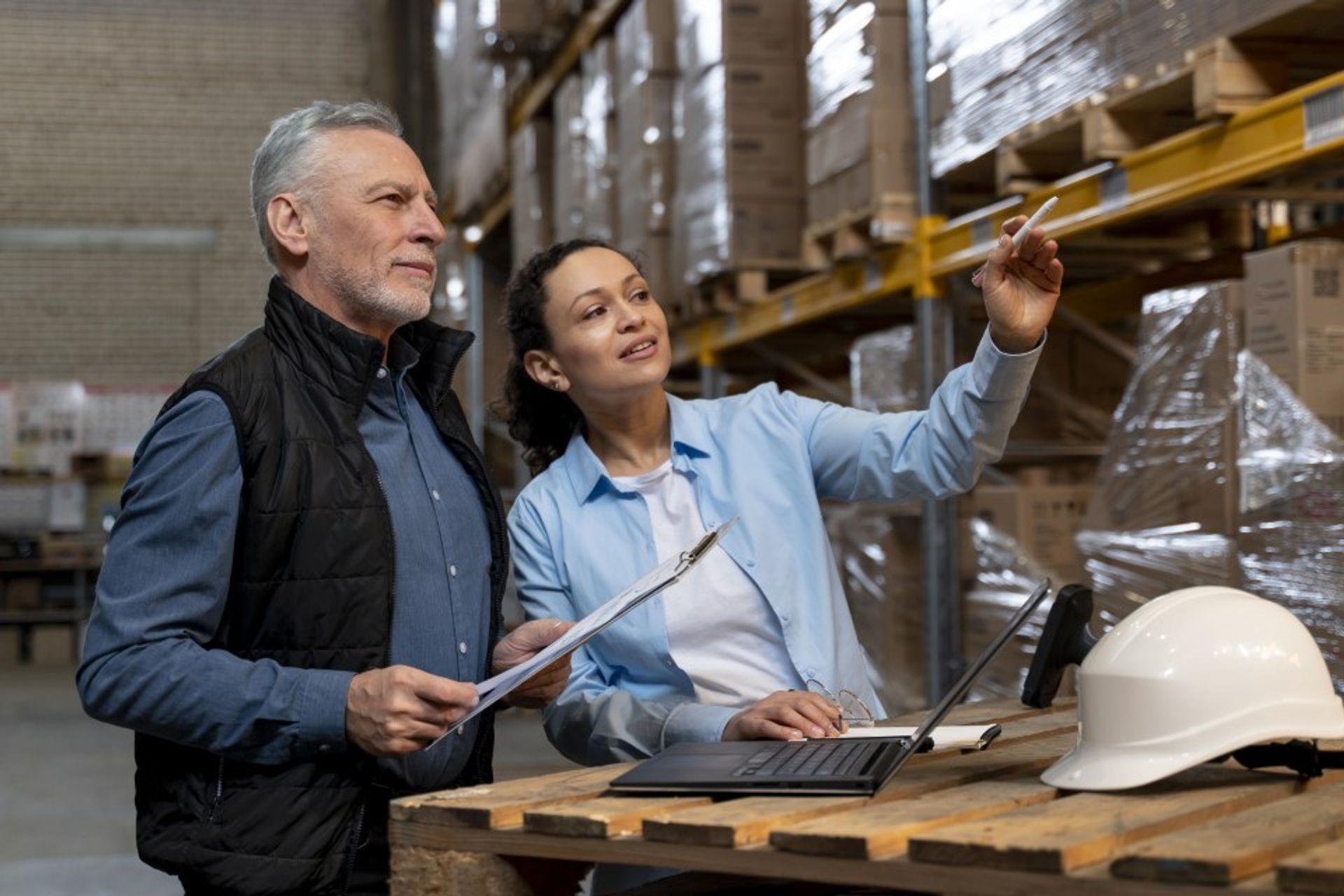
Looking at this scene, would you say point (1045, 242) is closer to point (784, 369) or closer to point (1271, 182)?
point (1271, 182)

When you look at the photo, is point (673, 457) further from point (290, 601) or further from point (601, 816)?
point (601, 816)

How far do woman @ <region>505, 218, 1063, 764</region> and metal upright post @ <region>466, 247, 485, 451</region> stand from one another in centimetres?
997

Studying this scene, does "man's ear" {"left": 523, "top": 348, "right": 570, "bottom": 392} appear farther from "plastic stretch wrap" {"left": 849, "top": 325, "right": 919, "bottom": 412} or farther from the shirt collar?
"plastic stretch wrap" {"left": 849, "top": 325, "right": 919, "bottom": 412}

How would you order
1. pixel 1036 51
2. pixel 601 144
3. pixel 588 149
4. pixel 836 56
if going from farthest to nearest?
pixel 588 149 → pixel 601 144 → pixel 836 56 → pixel 1036 51

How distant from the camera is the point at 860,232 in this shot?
525 centimetres

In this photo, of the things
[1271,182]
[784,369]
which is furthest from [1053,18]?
[784,369]

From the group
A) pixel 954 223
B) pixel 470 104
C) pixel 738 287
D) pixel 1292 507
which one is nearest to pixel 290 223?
pixel 1292 507

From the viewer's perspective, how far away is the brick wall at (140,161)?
17141mm

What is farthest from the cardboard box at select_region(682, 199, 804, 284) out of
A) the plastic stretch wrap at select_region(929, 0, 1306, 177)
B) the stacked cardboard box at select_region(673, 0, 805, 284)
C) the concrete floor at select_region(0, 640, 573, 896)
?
the concrete floor at select_region(0, 640, 573, 896)

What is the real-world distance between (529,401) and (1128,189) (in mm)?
1699

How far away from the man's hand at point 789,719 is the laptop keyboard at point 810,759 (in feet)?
0.32

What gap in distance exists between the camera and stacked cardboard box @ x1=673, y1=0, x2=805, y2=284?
5.70 metres

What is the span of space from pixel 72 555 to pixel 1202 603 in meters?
15.1

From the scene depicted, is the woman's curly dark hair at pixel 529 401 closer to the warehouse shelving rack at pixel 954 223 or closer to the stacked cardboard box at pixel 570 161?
the warehouse shelving rack at pixel 954 223
